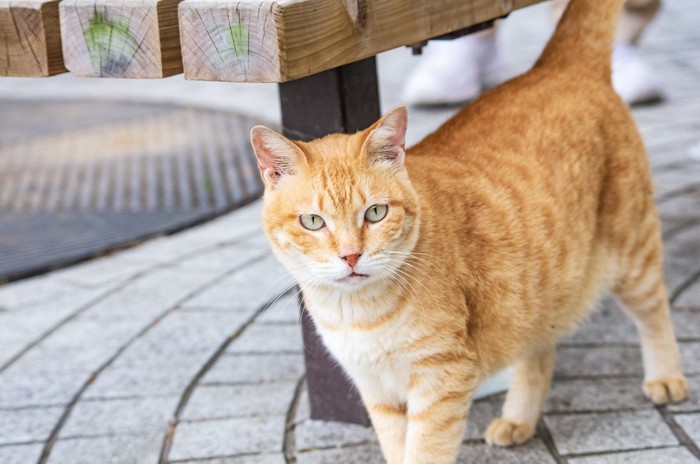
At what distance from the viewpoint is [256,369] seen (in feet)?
10.3

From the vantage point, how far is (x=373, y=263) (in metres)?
2.11

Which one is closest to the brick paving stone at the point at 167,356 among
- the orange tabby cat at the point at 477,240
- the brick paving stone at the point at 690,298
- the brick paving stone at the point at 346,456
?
the brick paving stone at the point at 346,456

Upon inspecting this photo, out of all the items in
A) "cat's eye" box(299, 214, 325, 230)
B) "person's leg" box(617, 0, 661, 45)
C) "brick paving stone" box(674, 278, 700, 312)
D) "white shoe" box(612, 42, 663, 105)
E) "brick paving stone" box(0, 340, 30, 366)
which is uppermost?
"person's leg" box(617, 0, 661, 45)

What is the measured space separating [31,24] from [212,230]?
8.60 feet

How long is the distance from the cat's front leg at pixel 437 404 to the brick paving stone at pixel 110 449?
2.77 feet

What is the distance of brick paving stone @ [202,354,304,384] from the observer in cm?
309

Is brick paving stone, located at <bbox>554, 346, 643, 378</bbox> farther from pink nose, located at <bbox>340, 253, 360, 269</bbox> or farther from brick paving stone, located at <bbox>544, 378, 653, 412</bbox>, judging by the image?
pink nose, located at <bbox>340, 253, 360, 269</bbox>

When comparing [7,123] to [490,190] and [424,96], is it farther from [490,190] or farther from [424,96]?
[490,190]

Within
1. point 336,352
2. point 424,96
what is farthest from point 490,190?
point 424,96

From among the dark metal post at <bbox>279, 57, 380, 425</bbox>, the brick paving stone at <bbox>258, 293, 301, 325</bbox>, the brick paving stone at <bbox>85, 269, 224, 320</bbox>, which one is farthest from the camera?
the brick paving stone at <bbox>85, 269, 224, 320</bbox>

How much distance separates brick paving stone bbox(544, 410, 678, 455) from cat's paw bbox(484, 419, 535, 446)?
0.09 m

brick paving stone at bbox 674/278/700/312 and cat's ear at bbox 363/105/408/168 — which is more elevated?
cat's ear at bbox 363/105/408/168

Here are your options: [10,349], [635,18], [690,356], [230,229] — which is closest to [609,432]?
[690,356]

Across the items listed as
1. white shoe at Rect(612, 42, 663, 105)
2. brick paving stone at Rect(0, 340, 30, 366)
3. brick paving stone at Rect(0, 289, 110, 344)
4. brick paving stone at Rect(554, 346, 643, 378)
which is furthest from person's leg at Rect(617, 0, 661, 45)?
brick paving stone at Rect(0, 340, 30, 366)
